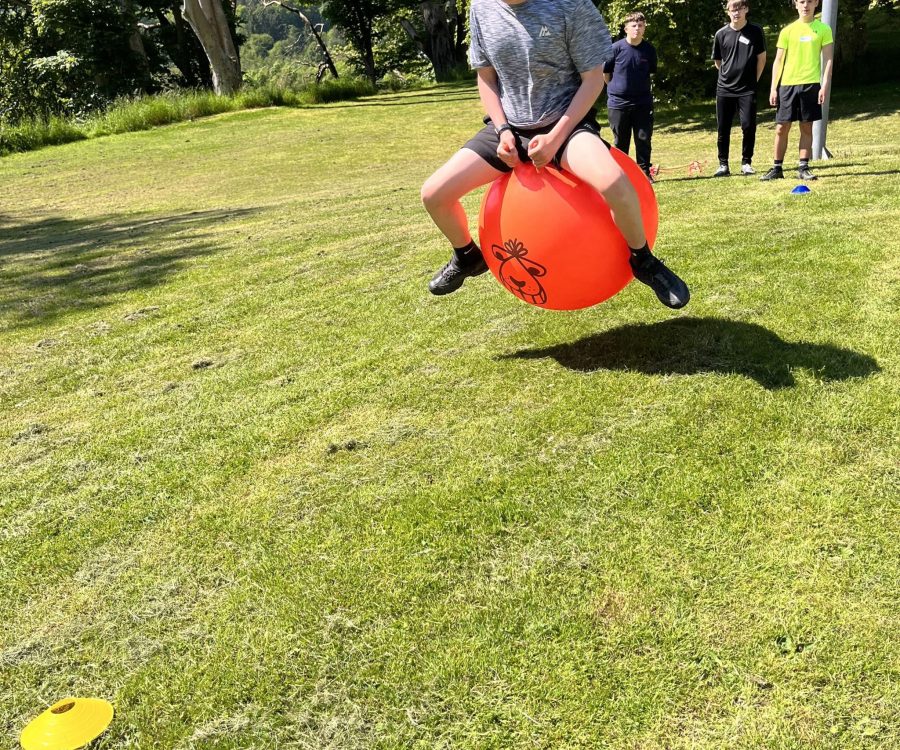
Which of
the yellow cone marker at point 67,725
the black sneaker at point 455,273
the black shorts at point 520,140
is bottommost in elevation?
the yellow cone marker at point 67,725

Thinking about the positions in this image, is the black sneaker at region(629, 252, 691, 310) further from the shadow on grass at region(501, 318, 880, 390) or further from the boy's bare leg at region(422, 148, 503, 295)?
the boy's bare leg at region(422, 148, 503, 295)

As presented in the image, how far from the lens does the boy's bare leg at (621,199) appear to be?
3922 mm

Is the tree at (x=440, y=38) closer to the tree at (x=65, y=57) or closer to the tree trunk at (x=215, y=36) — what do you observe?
the tree trunk at (x=215, y=36)

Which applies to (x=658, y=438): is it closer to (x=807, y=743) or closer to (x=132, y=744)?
(x=807, y=743)

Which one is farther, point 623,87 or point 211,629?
point 623,87

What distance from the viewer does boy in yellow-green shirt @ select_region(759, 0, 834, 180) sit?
930 centimetres

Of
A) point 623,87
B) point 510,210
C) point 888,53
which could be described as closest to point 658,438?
point 510,210

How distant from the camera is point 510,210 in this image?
A: 4281mm

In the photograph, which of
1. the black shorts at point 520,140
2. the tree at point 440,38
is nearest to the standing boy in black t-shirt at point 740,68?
the black shorts at point 520,140

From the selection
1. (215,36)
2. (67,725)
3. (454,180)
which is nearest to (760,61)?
(454,180)

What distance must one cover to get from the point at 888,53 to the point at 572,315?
2399cm

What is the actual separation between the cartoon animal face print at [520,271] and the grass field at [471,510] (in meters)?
0.47

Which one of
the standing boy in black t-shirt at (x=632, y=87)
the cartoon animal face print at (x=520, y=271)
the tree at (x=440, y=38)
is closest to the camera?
the cartoon animal face print at (x=520, y=271)

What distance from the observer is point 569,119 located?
13.3ft
